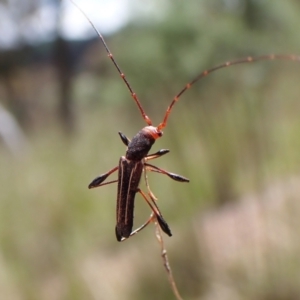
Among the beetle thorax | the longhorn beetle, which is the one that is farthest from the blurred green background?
the beetle thorax

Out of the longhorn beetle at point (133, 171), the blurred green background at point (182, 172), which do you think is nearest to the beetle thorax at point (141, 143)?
the longhorn beetle at point (133, 171)

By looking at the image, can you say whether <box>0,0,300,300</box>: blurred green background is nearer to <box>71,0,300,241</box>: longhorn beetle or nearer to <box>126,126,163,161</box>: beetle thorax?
<box>71,0,300,241</box>: longhorn beetle

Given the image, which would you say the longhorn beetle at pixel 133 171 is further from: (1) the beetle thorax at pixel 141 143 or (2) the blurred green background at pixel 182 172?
(2) the blurred green background at pixel 182 172

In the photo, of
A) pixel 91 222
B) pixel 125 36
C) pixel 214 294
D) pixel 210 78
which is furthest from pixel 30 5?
pixel 214 294

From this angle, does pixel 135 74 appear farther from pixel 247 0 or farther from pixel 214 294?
pixel 214 294

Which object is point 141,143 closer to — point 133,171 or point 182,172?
point 133,171

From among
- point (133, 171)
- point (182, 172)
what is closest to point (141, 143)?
point (133, 171)

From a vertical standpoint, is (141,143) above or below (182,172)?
below
